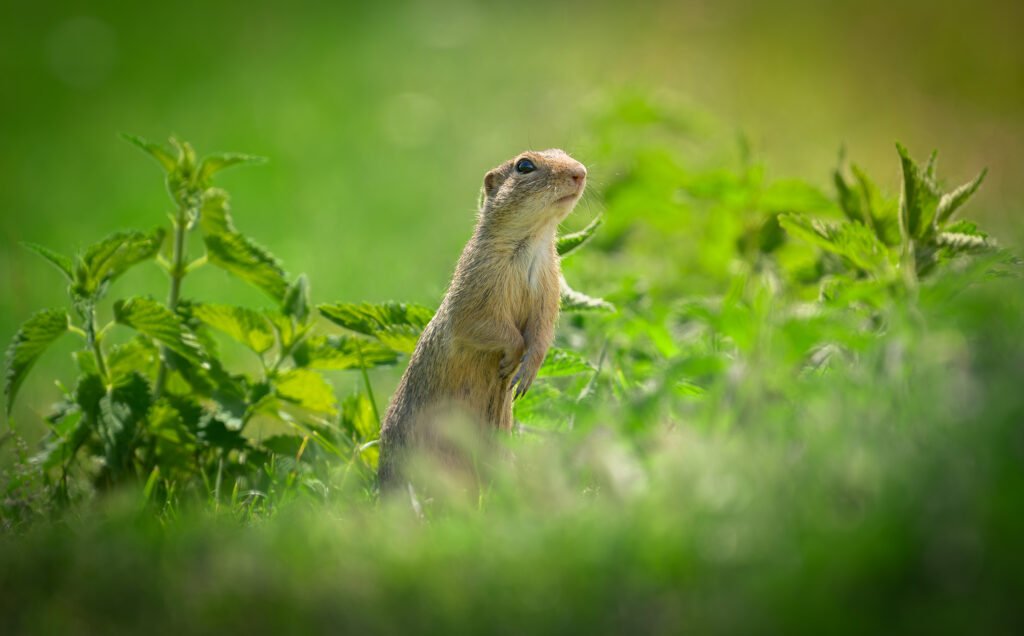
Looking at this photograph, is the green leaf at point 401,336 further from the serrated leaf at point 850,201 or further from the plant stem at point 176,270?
the serrated leaf at point 850,201

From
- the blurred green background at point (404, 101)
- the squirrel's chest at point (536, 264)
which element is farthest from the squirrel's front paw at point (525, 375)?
the blurred green background at point (404, 101)

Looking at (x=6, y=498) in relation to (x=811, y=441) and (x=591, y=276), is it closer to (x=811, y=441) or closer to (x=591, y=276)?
(x=811, y=441)

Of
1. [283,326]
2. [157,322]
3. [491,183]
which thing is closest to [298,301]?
[283,326]

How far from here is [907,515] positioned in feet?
6.22

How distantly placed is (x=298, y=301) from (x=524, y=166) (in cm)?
88

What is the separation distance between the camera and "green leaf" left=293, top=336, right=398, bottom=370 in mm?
3695

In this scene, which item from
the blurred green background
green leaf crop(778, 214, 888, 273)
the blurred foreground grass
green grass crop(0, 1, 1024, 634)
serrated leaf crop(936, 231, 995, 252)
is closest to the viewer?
the blurred foreground grass

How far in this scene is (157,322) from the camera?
3424mm

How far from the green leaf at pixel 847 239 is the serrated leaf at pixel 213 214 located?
1844 mm

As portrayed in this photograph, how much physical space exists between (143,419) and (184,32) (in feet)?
28.1

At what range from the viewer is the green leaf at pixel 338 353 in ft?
12.1

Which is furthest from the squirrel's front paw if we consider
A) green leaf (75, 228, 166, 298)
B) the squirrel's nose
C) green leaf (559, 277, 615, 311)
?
green leaf (75, 228, 166, 298)

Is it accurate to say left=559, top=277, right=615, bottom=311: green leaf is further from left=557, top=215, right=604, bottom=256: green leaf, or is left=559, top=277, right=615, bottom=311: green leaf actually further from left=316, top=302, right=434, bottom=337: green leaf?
left=316, top=302, right=434, bottom=337: green leaf

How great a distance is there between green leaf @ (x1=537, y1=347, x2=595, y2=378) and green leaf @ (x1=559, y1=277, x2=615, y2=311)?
0.19m
